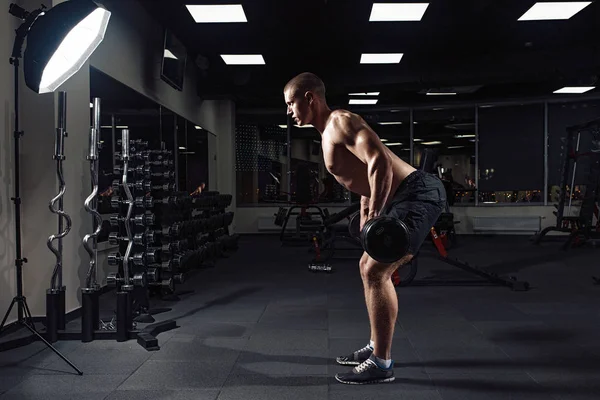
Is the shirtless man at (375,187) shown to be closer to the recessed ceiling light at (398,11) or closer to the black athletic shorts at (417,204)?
the black athletic shorts at (417,204)

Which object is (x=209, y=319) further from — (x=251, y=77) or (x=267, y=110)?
(x=267, y=110)

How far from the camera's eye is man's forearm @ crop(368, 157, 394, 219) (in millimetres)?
1842

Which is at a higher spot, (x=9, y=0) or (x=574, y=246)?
(x=9, y=0)

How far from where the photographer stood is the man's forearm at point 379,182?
184 centimetres

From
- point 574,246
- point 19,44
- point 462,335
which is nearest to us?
point 19,44

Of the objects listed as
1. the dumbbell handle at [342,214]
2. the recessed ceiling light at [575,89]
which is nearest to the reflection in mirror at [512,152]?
the recessed ceiling light at [575,89]

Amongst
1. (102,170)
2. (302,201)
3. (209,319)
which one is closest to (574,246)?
(302,201)

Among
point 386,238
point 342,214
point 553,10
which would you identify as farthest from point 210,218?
point 553,10

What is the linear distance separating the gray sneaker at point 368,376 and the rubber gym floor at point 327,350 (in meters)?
0.03

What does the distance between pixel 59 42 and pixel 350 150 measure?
1331mm

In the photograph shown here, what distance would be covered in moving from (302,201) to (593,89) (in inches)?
201

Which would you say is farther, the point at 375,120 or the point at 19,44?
the point at 375,120

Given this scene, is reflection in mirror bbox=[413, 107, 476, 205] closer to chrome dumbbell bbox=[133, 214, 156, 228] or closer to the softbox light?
chrome dumbbell bbox=[133, 214, 156, 228]

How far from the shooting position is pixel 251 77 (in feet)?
24.4
